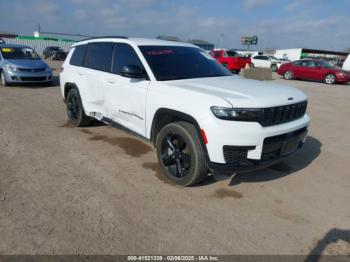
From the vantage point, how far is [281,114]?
3670 millimetres

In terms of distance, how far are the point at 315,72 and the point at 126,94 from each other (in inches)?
718

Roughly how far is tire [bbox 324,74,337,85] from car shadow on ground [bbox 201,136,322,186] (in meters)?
15.7

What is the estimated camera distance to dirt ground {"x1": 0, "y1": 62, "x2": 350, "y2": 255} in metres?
2.87

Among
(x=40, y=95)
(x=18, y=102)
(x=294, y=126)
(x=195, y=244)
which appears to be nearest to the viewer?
(x=195, y=244)

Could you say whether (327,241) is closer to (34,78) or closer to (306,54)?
(34,78)

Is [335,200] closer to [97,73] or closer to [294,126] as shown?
[294,126]

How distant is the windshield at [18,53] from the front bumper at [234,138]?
11.8m

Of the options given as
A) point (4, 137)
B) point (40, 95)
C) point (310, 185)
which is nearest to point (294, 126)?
point (310, 185)

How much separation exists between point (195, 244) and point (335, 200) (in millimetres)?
2107

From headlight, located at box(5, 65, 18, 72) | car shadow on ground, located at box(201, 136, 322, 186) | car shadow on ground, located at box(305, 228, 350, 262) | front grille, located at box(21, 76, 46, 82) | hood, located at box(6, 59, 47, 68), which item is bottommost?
car shadow on ground, located at box(305, 228, 350, 262)

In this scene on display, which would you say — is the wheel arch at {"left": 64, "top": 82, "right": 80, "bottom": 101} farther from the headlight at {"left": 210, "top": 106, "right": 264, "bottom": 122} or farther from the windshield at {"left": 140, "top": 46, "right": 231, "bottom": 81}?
the headlight at {"left": 210, "top": 106, "right": 264, "bottom": 122}

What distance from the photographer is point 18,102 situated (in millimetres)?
9195

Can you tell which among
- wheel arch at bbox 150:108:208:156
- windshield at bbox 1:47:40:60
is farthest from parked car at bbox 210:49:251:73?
wheel arch at bbox 150:108:208:156

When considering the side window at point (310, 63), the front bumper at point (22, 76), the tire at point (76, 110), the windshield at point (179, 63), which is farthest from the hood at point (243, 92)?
the side window at point (310, 63)
